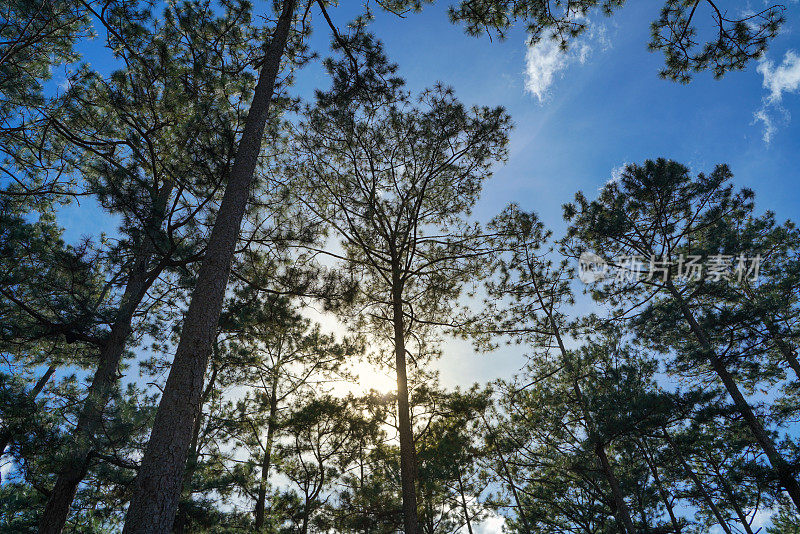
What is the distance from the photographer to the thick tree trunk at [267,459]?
9655 millimetres

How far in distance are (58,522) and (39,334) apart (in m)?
2.70

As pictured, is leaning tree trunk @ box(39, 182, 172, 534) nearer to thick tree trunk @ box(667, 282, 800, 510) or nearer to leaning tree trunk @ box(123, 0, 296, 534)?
leaning tree trunk @ box(123, 0, 296, 534)

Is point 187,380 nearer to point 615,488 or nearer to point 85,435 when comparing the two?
point 85,435

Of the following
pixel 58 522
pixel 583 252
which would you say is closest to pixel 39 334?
pixel 58 522

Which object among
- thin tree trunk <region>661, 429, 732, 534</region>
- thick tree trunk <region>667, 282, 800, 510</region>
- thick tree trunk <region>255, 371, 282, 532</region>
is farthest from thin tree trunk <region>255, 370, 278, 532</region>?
thick tree trunk <region>667, 282, 800, 510</region>

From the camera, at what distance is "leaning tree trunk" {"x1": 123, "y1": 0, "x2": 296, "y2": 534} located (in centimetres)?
269

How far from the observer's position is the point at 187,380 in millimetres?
3174

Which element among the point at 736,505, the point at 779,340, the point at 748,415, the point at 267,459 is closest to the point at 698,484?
the point at 736,505

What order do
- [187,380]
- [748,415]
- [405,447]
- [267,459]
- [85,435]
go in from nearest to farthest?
[187,380]
[85,435]
[405,447]
[748,415]
[267,459]

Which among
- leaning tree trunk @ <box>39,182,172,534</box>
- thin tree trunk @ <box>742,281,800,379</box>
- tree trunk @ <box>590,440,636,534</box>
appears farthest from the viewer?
thin tree trunk @ <box>742,281,800,379</box>

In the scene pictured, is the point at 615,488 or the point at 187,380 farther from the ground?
the point at 187,380

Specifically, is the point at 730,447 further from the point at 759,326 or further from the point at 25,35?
the point at 25,35

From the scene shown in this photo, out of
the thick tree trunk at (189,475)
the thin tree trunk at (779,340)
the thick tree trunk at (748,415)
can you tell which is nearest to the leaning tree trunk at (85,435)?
the thick tree trunk at (189,475)

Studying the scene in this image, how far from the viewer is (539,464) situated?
9117 mm
